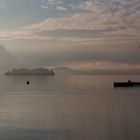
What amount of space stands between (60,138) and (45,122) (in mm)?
10607

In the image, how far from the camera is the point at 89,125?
41969 millimetres

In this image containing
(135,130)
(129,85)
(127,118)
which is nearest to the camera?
(135,130)

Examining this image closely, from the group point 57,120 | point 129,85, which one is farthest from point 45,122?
point 129,85

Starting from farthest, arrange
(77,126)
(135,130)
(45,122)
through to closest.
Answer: (45,122)
(77,126)
(135,130)

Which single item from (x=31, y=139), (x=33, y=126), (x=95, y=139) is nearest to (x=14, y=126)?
(x=33, y=126)

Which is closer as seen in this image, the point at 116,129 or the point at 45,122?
the point at 116,129

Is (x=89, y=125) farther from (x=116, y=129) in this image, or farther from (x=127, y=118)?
(x=127, y=118)

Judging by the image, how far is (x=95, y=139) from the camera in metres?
34.2

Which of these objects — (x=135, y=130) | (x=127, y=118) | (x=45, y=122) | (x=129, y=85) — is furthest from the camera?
(x=129, y=85)

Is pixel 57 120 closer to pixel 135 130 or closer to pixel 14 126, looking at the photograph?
pixel 14 126

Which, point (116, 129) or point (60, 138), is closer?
point (60, 138)

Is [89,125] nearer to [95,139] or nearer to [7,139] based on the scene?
[95,139]

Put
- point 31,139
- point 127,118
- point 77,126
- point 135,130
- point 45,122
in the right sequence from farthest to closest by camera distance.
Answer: point 127,118, point 45,122, point 77,126, point 135,130, point 31,139

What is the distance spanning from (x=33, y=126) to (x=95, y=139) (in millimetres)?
9603
